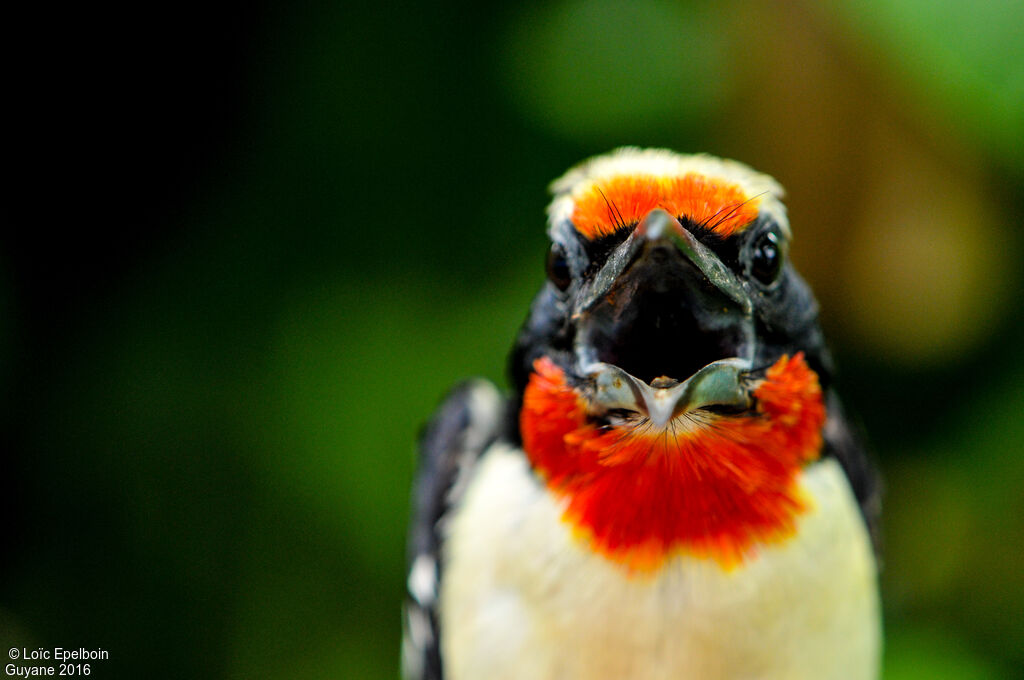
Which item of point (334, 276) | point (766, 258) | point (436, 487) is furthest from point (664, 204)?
point (334, 276)

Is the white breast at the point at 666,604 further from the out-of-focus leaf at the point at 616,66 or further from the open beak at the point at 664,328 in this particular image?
the out-of-focus leaf at the point at 616,66

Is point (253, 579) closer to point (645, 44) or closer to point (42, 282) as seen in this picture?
point (42, 282)

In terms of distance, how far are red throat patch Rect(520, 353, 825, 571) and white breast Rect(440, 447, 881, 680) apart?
0.03 m

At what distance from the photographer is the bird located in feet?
2.72

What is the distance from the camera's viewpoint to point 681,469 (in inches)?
36.6

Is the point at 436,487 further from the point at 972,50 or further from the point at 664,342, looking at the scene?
the point at 972,50

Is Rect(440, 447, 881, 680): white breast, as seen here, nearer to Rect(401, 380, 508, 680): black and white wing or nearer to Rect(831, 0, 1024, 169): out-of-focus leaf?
Rect(401, 380, 508, 680): black and white wing

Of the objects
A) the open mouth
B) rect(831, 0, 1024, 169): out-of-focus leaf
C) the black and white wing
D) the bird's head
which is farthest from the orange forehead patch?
rect(831, 0, 1024, 169): out-of-focus leaf

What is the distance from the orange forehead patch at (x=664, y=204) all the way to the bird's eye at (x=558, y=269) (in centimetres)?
5

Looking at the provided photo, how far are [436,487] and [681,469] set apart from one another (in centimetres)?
69

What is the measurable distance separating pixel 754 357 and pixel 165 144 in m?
1.57

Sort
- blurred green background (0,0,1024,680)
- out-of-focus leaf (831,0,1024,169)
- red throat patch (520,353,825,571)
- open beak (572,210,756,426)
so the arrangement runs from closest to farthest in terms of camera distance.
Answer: open beak (572,210,756,426) < red throat patch (520,353,825,571) < out-of-focus leaf (831,0,1024,169) < blurred green background (0,0,1024,680)

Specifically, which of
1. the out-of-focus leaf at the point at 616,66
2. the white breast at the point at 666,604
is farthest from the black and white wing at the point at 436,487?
the out-of-focus leaf at the point at 616,66

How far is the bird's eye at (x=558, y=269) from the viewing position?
39.5 inches
